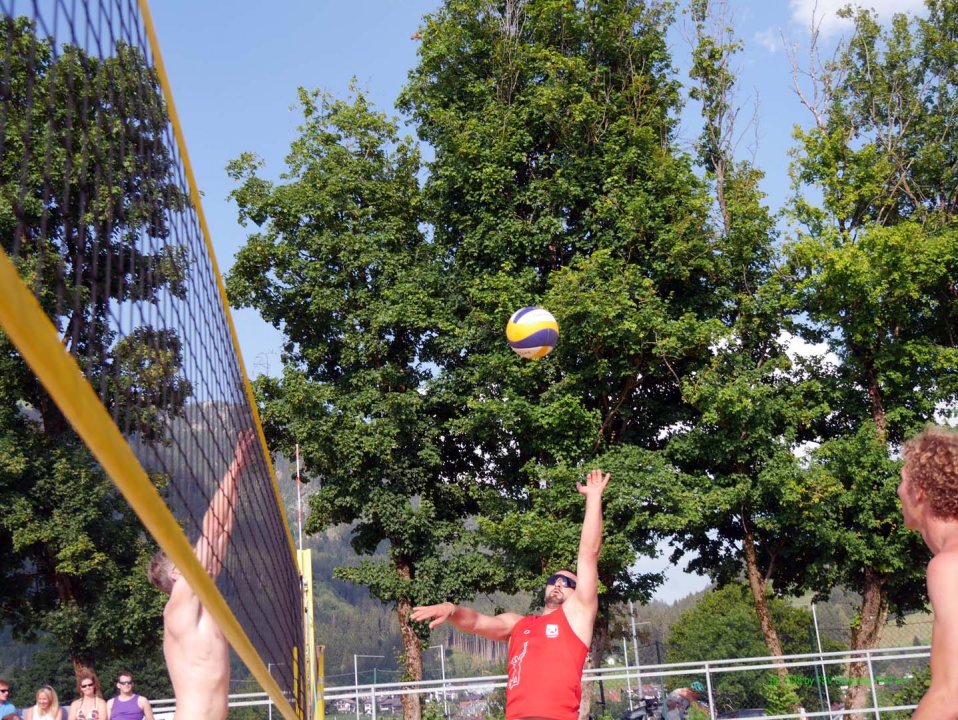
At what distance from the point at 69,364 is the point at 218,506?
94.7 inches

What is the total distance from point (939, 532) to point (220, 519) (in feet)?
9.81

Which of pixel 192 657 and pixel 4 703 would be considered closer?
pixel 192 657

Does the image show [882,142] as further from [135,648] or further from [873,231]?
[135,648]

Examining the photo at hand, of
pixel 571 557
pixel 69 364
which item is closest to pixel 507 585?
pixel 571 557

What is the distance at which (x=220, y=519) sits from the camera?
4.35 meters

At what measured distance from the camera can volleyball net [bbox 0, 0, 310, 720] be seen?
229 centimetres

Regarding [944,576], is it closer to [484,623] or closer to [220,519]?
[220,519]

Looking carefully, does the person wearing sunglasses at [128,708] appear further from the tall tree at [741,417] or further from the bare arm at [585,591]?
the tall tree at [741,417]

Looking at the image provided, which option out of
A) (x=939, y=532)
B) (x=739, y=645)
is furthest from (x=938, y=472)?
(x=739, y=645)

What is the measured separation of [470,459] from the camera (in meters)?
23.2

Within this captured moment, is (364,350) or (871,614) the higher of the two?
(364,350)

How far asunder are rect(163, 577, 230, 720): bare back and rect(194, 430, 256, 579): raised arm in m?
0.30

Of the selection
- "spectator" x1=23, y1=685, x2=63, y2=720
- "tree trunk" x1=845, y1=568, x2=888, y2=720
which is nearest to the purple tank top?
"spectator" x1=23, y1=685, x2=63, y2=720

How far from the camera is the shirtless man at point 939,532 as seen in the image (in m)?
2.67
